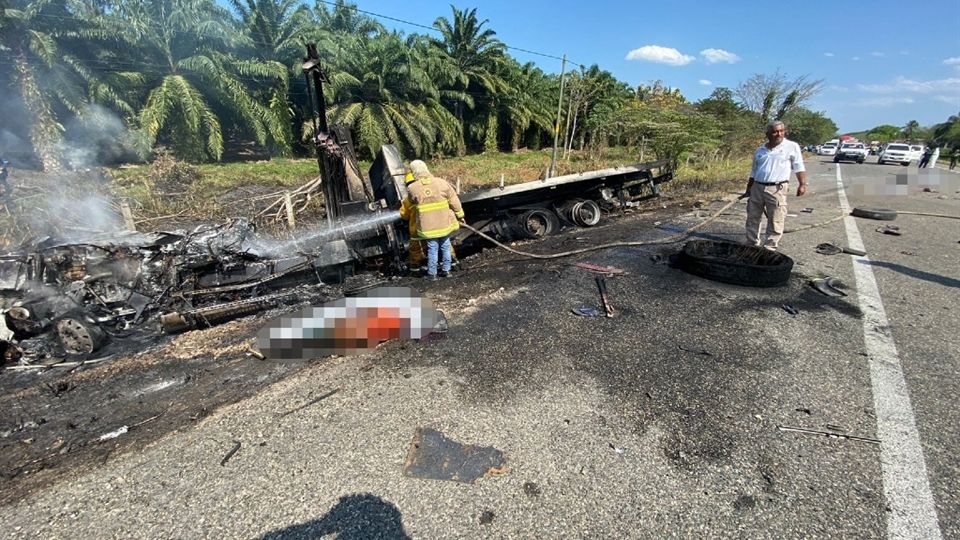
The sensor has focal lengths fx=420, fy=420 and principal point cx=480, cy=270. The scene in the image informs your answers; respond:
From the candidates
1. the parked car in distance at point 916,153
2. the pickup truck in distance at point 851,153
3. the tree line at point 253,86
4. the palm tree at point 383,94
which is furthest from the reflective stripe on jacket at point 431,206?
the parked car in distance at point 916,153

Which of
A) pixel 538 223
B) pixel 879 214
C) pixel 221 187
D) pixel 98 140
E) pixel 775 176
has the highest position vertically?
pixel 98 140

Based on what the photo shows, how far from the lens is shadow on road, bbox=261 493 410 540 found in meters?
1.87

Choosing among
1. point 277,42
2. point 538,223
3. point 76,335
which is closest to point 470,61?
point 277,42

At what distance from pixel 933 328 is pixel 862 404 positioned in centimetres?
197

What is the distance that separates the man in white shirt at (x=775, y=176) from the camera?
5.50 meters

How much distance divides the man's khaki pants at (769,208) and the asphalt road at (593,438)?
1730 millimetres

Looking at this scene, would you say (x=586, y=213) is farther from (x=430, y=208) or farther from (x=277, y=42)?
(x=277, y=42)

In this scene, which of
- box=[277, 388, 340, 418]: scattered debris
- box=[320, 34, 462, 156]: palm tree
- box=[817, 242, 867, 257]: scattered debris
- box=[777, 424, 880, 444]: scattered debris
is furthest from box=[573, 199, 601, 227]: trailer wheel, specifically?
box=[320, 34, 462, 156]: palm tree

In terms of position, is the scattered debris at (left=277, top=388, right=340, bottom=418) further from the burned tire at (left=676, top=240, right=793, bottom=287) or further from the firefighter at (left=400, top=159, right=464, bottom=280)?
the burned tire at (left=676, top=240, right=793, bottom=287)

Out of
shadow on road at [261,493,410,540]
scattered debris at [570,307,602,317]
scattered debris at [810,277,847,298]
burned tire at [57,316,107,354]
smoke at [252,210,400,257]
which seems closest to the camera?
Result: shadow on road at [261,493,410,540]

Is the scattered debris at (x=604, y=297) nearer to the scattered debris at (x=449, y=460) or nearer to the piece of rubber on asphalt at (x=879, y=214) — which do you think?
the scattered debris at (x=449, y=460)

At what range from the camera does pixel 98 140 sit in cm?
1598

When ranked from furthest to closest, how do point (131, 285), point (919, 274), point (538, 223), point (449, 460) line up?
point (538, 223), point (919, 274), point (131, 285), point (449, 460)

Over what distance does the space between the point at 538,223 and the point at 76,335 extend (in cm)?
685
